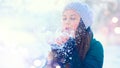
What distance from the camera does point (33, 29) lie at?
156cm

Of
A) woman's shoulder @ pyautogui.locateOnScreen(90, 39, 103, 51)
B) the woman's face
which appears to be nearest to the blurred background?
the woman's face

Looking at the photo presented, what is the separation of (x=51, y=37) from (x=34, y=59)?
15 cm

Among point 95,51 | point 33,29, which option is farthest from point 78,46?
point 33,29

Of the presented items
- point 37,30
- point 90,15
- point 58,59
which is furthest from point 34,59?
point 90,15

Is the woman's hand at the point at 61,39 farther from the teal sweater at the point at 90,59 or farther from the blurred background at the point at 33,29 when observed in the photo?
the blurred background at the point at 33,29

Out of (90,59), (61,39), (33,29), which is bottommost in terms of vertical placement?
(90,59)

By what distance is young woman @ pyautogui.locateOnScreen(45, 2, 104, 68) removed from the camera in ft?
4.14

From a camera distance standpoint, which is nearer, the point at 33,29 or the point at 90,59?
the point at 90,59

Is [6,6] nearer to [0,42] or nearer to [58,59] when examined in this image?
[0,42]

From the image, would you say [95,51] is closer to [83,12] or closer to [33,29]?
[83,12]

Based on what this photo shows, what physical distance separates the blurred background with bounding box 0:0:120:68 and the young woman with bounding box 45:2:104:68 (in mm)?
201

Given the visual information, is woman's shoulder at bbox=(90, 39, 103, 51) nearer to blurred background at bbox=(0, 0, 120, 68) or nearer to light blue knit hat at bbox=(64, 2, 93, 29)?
light blue knit hat at bbox=(64, 2, 93, 29)

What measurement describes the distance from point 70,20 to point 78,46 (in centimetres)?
13

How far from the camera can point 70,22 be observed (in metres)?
Result: 1.33
